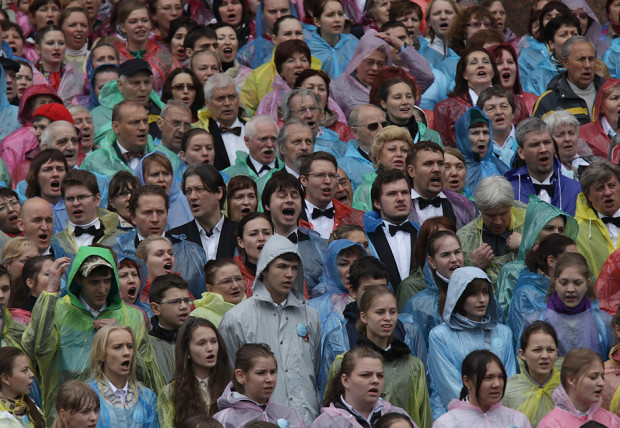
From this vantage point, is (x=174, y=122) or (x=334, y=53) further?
(x=334, y=53)

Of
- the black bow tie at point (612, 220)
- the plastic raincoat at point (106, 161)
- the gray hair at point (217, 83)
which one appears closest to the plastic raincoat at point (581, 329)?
the black bow tie at point (612, 220)

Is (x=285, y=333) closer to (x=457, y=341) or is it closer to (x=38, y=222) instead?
(x=457, y=341)

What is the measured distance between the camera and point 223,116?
1332cm

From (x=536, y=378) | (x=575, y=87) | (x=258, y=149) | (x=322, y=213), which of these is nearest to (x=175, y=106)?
(x=258, y=149)

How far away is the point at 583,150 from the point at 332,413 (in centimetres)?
529

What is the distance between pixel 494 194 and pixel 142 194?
8.50ft

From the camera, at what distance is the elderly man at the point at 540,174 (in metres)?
12.1

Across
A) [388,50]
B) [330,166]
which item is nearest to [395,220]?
[330,166]

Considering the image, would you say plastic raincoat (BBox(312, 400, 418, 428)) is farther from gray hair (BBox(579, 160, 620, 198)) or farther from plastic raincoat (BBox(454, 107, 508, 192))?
plastic raincoat (BBox(454, 107, 508, 192))

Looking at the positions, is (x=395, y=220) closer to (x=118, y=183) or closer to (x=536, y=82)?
(x=118, y=183)

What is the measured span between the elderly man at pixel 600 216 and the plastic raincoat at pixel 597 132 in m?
2.34

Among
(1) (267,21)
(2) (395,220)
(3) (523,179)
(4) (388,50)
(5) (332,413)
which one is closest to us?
(5) (332,413)

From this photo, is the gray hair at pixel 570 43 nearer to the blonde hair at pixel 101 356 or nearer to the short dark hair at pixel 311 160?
the short dark hair at pixel 311 160

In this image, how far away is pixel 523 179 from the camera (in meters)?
12.2
